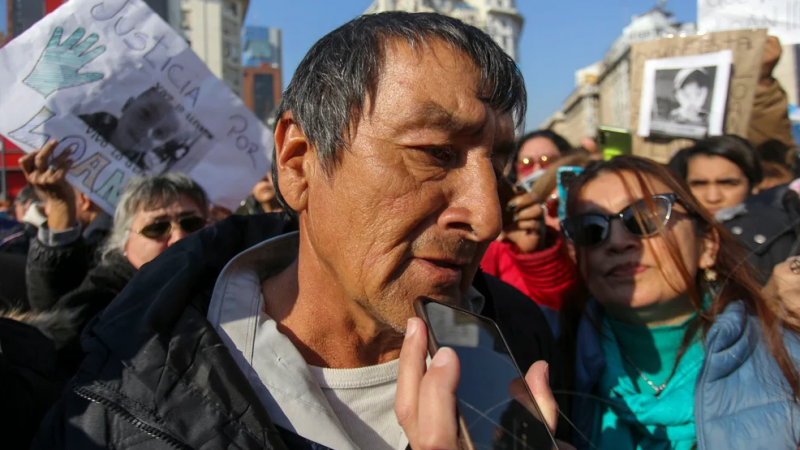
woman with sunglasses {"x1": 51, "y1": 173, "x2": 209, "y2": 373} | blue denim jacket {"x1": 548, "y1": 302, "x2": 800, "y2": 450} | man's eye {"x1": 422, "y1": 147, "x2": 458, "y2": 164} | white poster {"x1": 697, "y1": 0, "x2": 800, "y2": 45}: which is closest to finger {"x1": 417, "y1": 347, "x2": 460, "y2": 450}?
man's eye {"x1": 422, "y1": 147, "x2": 458, "y2": 164}

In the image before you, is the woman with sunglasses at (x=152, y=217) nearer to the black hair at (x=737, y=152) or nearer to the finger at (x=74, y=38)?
the finger at (x=74, y=38)

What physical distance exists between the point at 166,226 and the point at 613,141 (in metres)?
3.21

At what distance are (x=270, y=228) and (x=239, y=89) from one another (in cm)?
5374

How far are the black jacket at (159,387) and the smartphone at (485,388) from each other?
1.69 ft

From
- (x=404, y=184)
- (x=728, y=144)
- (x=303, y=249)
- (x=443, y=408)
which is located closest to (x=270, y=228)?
(x=303, y=249)

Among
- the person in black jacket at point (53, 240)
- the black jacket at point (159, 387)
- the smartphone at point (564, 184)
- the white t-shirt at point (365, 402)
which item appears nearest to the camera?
the black jacket at point (159, 387)

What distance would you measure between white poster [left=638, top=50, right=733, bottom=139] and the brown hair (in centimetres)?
219

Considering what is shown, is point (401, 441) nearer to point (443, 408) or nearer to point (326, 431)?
point (326, 431)

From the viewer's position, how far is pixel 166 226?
3.19 meters

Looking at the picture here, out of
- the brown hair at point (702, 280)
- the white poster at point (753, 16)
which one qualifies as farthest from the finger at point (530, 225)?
the white poster at point (753, 16)

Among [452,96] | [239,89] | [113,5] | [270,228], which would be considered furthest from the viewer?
[239,89]

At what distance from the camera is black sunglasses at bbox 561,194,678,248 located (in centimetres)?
219

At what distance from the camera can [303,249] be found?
173 cm

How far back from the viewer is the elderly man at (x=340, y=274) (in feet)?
4.51
